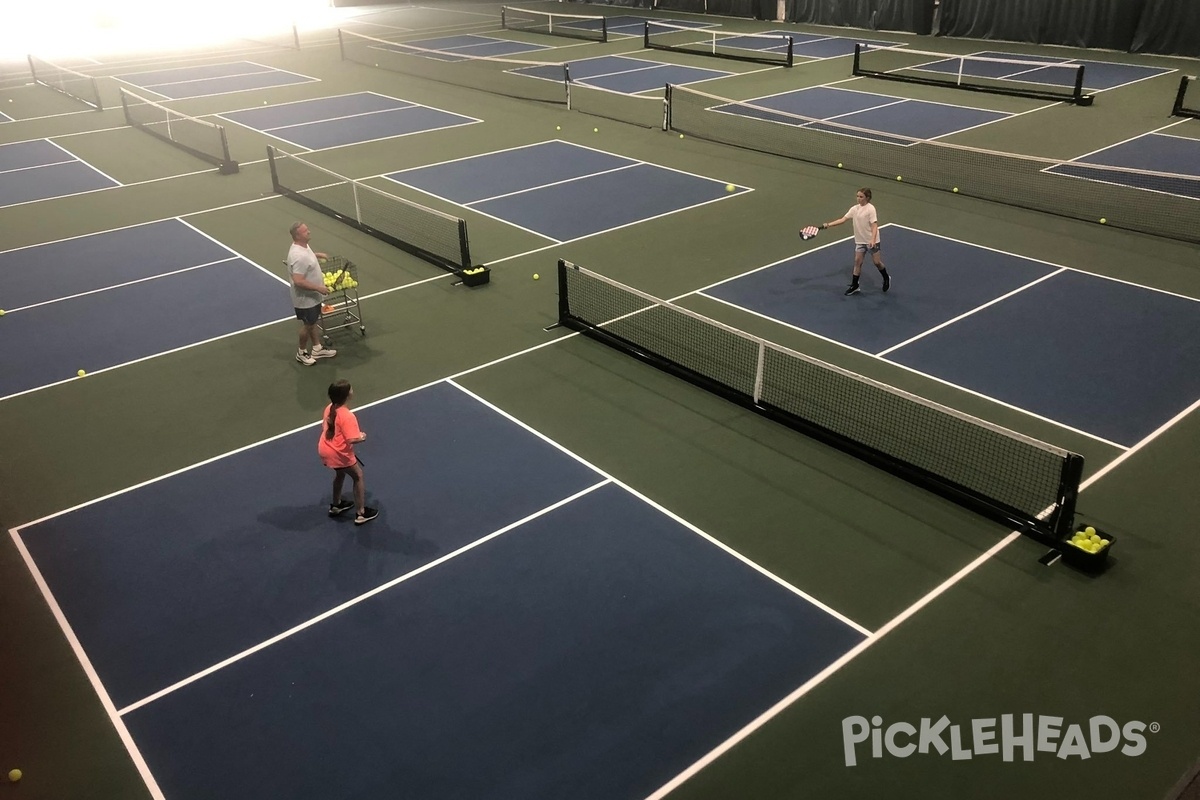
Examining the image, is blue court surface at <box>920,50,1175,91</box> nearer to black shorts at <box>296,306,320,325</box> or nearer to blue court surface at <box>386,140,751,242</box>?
blue court surface at <box>386,140,751,242</box>

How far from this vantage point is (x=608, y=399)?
11.1 meters

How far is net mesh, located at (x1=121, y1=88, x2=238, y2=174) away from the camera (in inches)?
832

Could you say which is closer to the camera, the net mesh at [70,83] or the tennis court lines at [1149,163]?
the tennis court lines at [1149,163]

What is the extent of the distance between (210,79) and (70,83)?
4526mm

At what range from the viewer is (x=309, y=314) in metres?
11.7

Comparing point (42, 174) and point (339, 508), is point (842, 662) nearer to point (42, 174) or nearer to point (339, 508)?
point (339, 508)

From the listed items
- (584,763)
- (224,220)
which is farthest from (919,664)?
(224,220)

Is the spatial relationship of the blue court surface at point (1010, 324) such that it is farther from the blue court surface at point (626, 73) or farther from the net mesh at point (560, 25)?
the net mesh at point (560, 25)

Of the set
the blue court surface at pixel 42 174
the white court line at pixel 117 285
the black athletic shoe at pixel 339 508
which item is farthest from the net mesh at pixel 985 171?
the blue court surface at pixel 42 174

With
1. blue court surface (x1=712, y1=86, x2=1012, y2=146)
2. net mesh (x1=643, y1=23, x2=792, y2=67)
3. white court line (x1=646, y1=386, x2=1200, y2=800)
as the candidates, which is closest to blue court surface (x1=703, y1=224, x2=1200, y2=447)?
white court line (x1=646, y1=386, x2=1200, y2=800)

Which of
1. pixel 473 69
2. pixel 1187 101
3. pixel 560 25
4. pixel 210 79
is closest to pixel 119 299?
pixel 473 69

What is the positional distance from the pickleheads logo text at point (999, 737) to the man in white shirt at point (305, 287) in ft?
26.0

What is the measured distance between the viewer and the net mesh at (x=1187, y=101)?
22.1 meters

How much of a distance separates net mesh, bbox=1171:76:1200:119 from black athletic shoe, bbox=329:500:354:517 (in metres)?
21.6
